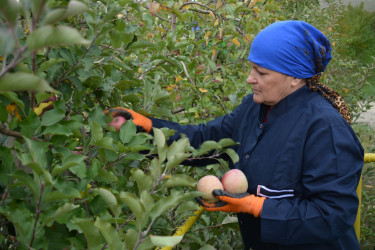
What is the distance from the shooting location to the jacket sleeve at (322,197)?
151 cm

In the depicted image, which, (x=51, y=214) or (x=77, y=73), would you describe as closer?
(x=51, y=214)

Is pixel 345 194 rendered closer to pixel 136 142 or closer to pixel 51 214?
pixel 136 142

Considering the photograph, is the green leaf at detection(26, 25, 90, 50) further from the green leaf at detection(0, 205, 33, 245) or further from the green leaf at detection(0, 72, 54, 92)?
the green leaf at detection(0, 205, 33, 245)

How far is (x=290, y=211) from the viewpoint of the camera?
5.11ft

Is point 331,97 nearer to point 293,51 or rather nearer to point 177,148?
point 293,51

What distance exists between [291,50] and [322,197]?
1.93 ft

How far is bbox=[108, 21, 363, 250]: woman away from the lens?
1524 mm

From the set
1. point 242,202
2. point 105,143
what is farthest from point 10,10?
point 242,202

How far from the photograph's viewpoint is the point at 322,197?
153 cm

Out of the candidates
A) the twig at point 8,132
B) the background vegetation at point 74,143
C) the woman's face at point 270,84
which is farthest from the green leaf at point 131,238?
the woman's face at point 270,84

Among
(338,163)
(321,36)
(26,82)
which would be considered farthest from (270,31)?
(26,82)

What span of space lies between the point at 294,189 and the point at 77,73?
37.5 inches

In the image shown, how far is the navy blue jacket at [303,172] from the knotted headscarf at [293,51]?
0.09 m

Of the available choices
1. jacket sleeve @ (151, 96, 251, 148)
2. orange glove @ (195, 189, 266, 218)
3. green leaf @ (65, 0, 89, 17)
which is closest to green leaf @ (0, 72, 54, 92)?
green leaf @ (65, 0, 89, 17)
